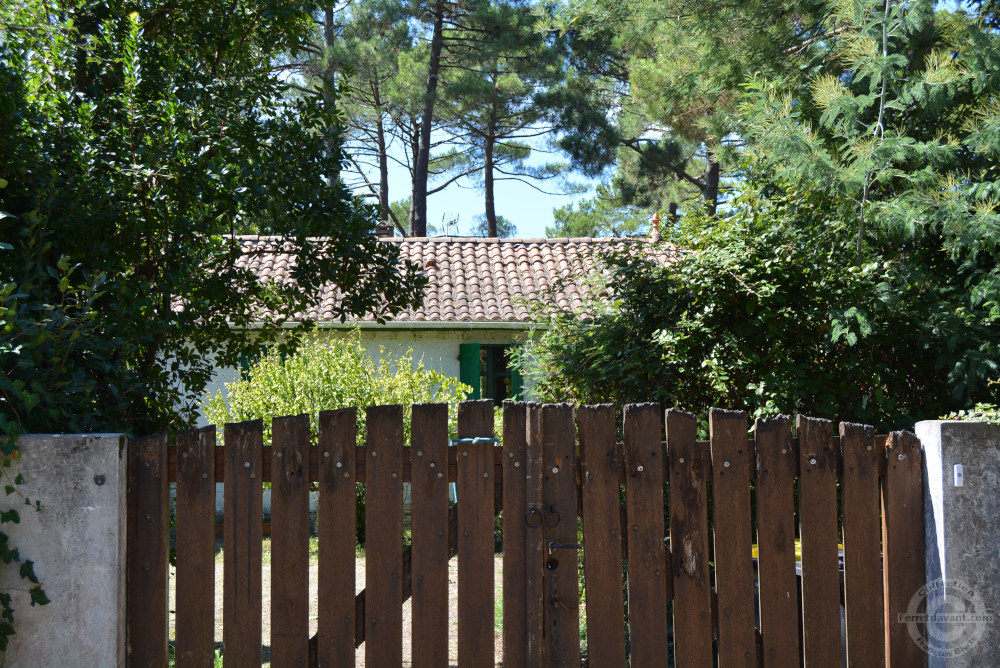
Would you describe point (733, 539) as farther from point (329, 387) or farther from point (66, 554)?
point (329, 387)

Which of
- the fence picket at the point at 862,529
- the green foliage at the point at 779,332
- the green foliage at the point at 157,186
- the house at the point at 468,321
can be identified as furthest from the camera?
the house at the point at 468,321

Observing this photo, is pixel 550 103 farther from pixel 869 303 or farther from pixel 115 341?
pixel 115 341

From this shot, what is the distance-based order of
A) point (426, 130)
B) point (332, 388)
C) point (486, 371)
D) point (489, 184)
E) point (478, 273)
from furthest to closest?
point (489, 184), point (426, 130), point (478, 273), point (486, 371), point (332, 388)

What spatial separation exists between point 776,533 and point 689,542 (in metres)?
0.35

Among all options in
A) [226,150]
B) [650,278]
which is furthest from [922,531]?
[226,150]

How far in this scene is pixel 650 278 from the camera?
16.3 feet

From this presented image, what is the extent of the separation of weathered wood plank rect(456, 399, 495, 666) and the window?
24.5 feet

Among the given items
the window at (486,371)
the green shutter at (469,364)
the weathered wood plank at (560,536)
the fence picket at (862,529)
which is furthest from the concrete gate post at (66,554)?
the green shutter at (469,364)

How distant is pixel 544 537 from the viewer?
3.29 metres

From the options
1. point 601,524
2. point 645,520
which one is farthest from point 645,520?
point 601,524

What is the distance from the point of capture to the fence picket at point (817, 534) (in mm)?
3291

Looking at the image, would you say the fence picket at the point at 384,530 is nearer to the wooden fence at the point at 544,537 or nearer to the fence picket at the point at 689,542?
the wooden fence at the point at 544,537

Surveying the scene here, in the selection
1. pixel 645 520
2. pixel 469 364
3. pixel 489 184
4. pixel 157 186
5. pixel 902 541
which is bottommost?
pixel 902 541
